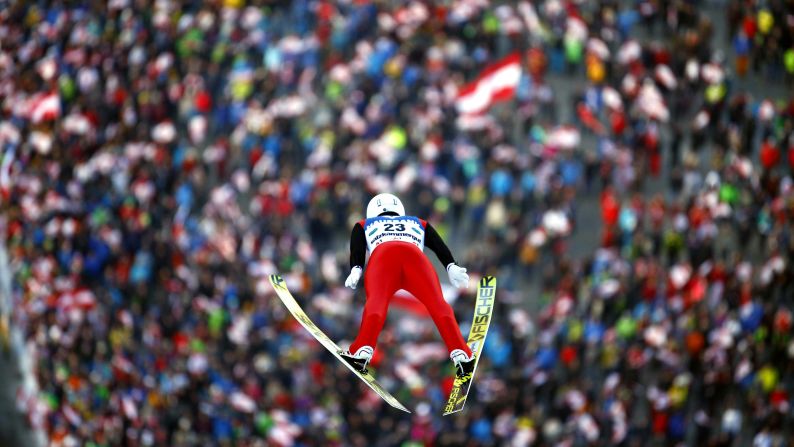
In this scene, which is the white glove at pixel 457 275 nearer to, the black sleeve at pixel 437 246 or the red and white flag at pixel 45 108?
the black sleeve at pixel 437 246

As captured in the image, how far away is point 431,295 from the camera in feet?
26.9

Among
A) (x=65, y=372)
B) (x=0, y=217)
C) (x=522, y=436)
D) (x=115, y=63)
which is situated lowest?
(x=65, y=372)

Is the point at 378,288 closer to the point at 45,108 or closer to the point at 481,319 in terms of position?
the point at 481,319

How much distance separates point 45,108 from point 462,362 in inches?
1444

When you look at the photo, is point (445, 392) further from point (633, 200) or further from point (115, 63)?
point (115, 63)

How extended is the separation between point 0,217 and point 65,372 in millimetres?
6597

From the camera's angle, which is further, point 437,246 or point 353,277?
point 437,246

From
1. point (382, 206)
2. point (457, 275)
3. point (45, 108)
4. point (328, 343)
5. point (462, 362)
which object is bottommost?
point (45, 108)

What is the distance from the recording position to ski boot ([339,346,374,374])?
7820mm

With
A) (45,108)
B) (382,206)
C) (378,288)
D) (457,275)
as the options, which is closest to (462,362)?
(457,275)

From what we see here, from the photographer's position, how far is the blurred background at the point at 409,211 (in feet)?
115

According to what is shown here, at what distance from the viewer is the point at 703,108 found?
38.3 metres

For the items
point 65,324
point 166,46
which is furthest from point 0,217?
point 166,46

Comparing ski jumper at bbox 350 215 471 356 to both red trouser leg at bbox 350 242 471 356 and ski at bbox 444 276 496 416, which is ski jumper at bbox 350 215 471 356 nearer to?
red trouser leg at bbox 350 242 471 356
